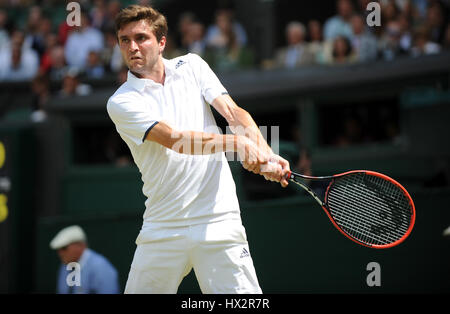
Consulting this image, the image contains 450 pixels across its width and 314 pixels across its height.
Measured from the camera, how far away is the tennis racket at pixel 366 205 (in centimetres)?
421

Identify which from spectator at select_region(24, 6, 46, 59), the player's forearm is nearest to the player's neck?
the player's forearm

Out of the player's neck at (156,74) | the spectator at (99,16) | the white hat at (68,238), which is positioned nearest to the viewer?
the player's neck at (156,74)

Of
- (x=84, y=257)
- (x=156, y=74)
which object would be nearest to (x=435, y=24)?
(x=84, y=257)

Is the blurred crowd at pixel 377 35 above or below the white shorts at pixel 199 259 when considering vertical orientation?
above

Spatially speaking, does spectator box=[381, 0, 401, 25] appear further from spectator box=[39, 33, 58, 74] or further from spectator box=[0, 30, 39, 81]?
spectator box=[0, 30, 39, 81]

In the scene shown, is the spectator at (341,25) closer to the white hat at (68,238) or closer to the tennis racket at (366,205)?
the white hat at (68,238)

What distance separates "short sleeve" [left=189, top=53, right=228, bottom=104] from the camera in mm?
4109

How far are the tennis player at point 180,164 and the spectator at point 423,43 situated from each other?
15.4 ft

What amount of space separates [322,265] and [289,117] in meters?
3.52

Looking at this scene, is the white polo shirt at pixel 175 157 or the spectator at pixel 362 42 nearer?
the white polo shirt at pixel 175 157

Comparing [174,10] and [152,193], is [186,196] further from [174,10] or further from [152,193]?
[174,10]

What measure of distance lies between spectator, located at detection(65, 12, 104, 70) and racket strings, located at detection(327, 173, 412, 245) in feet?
23.9

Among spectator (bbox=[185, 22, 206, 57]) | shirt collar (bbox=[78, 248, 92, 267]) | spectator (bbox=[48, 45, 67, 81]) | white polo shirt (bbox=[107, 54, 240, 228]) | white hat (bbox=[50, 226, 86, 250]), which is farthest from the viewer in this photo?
spectator (bbox=[48, 45, 67, 81])

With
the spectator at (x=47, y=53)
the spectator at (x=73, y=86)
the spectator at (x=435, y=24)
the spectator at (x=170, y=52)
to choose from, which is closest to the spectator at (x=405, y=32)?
the spectator at (x=435, y=24)
